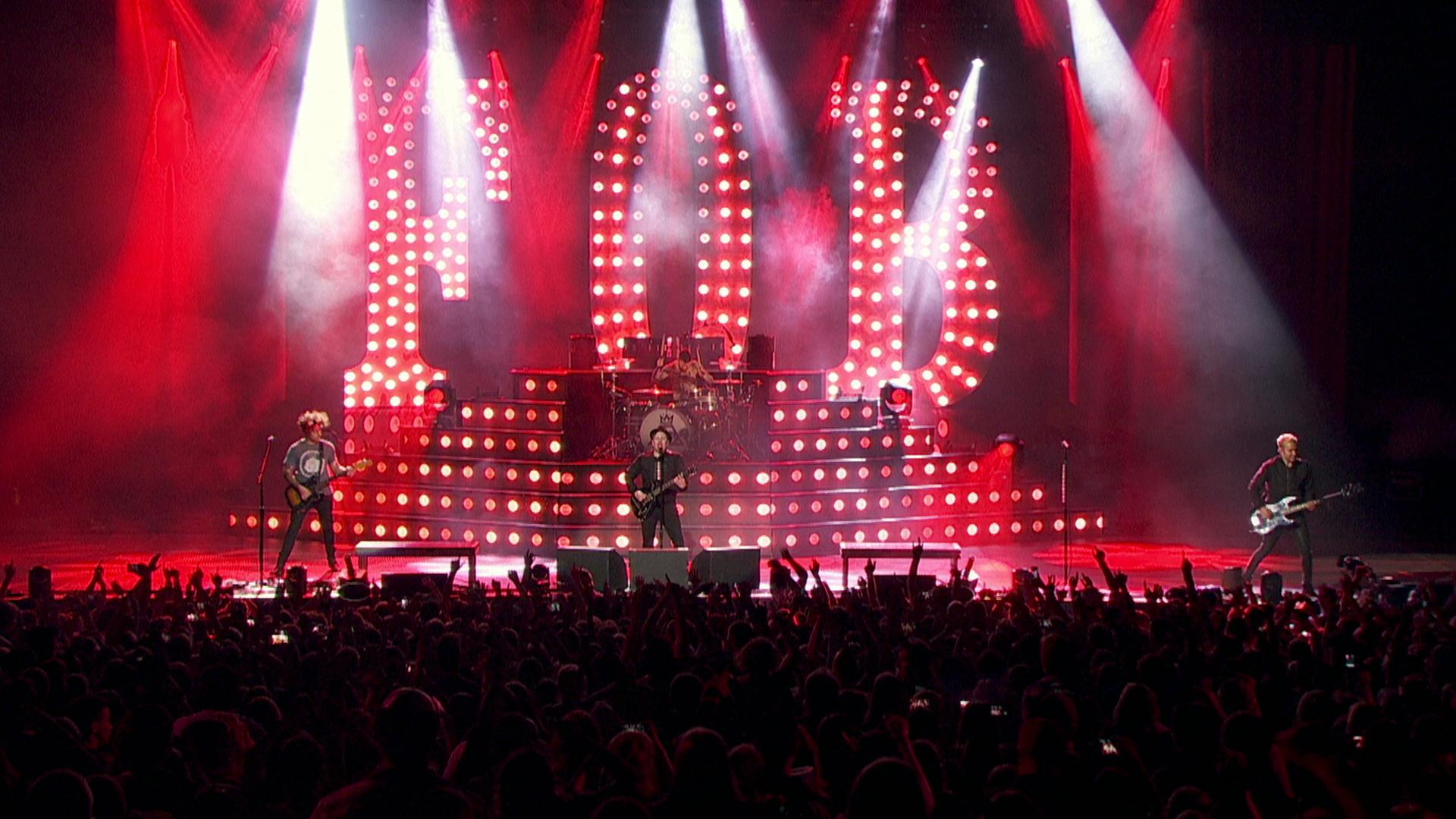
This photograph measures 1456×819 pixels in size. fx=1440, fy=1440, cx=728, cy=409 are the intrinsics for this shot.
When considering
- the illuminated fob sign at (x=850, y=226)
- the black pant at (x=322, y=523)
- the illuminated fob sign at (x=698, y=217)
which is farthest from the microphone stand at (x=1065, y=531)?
the black pant at (x=322, y=523)

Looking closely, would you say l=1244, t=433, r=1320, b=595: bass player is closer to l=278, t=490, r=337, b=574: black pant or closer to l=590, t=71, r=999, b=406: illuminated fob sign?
l=590, t=71, r=999, b=406: illuminated fob sign

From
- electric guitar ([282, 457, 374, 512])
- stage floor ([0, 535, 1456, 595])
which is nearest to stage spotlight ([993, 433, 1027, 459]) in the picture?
stage floor ([0, 535, 1456, 595])

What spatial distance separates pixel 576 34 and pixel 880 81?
4.03 m

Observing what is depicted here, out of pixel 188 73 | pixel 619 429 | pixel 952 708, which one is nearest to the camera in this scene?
pixel 952 708

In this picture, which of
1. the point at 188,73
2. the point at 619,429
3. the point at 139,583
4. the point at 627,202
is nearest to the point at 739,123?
the point at 627,202

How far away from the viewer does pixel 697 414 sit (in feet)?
54.0

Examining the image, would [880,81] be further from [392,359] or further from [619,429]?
[392,359]

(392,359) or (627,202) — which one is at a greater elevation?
(627,202)

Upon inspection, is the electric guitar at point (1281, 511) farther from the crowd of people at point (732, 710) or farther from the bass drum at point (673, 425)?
the bass drum at point (673, 425)

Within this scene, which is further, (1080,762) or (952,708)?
(952,708)

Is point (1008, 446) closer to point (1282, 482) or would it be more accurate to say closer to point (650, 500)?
point (1282, 482)

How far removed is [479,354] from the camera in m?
19.4

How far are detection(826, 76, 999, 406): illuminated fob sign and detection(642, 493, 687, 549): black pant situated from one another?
4.90 meters

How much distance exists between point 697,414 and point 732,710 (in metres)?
11.8
